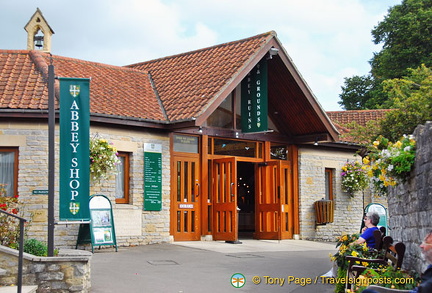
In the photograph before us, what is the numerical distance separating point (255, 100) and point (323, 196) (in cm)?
439

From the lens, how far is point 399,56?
107 ft

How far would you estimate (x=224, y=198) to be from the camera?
17.1m

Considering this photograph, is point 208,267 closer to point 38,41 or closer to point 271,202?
point 271,202

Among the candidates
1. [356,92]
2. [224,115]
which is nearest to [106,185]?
[224,115]

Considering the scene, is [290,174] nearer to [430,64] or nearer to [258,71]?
[258,71]

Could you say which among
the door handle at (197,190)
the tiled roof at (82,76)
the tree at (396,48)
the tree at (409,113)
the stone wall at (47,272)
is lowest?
the stone wall at (47,272)

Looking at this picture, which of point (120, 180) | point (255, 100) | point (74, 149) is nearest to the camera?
point (74, 149)

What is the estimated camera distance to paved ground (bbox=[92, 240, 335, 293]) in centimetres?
1021

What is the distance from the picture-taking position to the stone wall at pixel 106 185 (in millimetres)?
14102

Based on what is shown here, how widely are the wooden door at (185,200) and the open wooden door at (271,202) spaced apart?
2.41m

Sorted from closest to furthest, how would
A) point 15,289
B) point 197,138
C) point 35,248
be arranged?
1. point 15,289
2. point 35,248
3. point 197,138

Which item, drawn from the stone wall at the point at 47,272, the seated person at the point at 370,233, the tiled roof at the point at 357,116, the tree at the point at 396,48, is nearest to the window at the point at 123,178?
the stone wall at the point at 47,272

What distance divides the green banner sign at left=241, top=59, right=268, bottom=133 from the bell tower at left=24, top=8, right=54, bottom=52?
6.92 meters

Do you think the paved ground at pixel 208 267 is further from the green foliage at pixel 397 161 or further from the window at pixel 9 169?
the window at pixel 9 169
